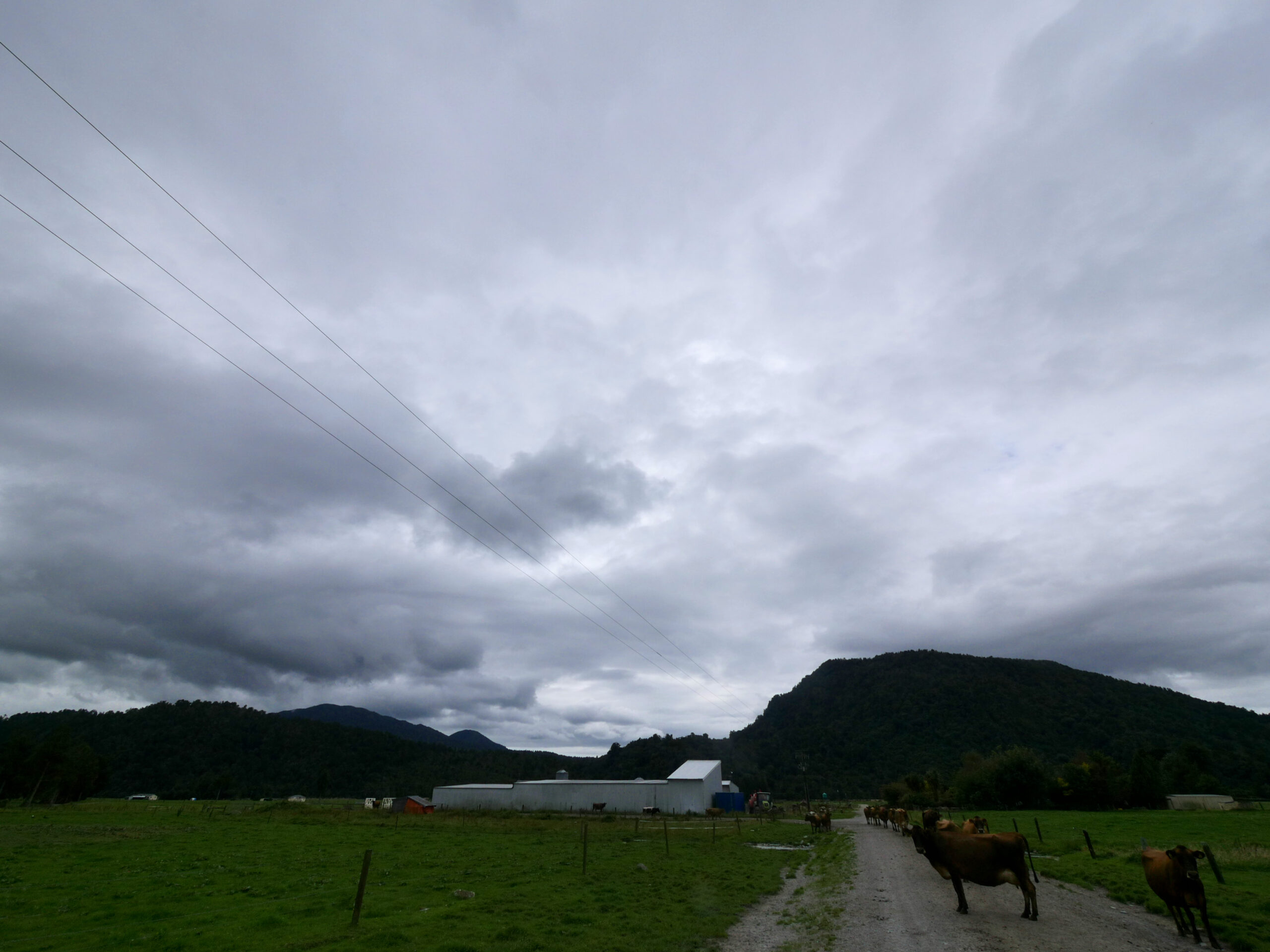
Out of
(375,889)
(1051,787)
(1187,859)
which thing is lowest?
(375,889)

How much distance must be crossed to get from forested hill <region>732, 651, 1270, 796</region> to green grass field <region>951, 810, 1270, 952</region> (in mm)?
85020

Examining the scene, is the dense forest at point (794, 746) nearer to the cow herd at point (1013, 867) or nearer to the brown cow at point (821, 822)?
the brown cow at point (821, 822)

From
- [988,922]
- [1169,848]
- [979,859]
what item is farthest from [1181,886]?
[1169,848]

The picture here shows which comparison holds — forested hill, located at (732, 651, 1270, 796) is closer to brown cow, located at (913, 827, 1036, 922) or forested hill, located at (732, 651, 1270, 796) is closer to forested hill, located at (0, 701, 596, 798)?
forested hill, located at (0, 701, 596, 798)

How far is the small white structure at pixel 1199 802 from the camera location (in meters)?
72.1

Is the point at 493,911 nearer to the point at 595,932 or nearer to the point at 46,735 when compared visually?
the point at 595,932

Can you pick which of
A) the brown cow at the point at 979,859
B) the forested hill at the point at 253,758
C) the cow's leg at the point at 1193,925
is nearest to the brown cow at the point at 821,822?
the brown cow at the point at 979,859

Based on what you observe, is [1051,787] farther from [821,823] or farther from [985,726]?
[985,726]

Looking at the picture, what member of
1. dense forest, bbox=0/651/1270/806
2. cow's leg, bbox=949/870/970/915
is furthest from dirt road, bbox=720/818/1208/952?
dense forest, bbox=0/651/1270/806

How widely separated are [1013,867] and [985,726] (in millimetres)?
164519

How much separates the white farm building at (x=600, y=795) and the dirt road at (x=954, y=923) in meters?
54.0

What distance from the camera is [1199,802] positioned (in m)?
74.8

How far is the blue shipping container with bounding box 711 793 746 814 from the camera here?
75562 mm

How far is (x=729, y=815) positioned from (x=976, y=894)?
58.6m
